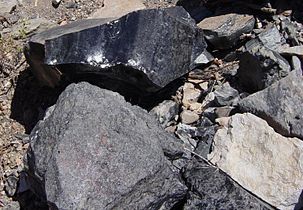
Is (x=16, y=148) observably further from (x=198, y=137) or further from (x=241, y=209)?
(x=241, y=209)

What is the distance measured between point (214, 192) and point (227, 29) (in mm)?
1081

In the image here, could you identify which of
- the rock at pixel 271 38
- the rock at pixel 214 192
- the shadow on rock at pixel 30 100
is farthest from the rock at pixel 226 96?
the shadow on rock at pixel 30 100

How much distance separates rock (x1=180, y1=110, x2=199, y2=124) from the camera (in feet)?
11.4

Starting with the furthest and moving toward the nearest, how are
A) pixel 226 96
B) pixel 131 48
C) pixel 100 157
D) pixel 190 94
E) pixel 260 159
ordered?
pixel 190 94
pixel 226 96
pixel 131 48
pixel 260 159
pixel 100 157

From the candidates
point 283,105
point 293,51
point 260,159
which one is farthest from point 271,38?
point 260,159

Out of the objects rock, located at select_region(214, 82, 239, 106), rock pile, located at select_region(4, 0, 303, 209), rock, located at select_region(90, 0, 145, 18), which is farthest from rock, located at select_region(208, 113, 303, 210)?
rock, located at select_region(90, 0, 145, 18)

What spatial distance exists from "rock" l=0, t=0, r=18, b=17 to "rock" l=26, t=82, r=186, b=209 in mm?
1347

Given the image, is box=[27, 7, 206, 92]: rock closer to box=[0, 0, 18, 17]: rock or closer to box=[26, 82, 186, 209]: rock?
box=[26, 82, 186, 209]: rock

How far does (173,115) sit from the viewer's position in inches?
140

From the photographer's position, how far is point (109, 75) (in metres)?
3.43

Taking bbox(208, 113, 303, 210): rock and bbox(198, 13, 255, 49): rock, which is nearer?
bbox(208, 113, 303, 210): rock

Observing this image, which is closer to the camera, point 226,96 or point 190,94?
point 226,96

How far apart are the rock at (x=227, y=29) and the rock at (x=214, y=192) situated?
2.96 ft

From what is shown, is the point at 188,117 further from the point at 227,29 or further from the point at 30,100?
the point at 30,100
